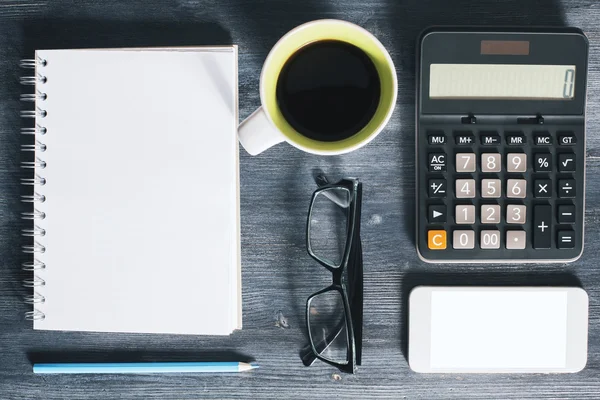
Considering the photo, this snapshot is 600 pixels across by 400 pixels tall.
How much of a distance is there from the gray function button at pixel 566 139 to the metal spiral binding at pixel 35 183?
0.44 metres

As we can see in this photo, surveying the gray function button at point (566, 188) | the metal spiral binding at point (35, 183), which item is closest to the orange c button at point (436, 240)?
the gray function button at point (566, 188)

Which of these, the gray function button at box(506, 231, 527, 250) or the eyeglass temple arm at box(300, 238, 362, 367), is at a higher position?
the gray function button at box(506, 231, 527, 250)

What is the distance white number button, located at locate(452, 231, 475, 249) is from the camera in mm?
476

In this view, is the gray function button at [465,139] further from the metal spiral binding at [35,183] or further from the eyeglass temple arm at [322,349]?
the metal spiral binding at [35,183]

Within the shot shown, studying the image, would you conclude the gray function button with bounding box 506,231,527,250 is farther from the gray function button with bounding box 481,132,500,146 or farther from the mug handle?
the mug handle

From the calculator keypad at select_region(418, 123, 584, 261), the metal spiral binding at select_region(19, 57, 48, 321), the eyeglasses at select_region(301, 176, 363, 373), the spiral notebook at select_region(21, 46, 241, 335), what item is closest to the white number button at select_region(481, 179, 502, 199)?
the calculator keypad at select_region(418, 123, 584, 261)

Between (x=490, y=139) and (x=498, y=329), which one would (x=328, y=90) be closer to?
(x=490, y=139)

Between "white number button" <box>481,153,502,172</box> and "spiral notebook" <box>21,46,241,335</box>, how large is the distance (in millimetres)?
208

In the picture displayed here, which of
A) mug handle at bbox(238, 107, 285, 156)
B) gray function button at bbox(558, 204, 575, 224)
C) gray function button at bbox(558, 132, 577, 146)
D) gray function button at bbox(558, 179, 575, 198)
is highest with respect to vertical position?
mug handle at bbox(238, 107, 285, 156)

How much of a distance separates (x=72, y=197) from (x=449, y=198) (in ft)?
1.07

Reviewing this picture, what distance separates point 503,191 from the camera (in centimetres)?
48

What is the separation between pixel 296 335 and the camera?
1.70 ft

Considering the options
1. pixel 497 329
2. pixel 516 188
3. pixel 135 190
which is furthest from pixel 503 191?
pixel 135 190

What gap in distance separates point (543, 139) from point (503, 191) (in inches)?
2.1
